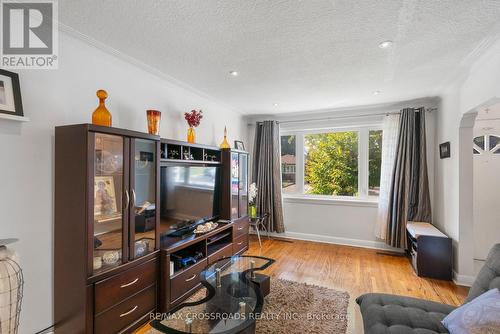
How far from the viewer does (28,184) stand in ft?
5.57

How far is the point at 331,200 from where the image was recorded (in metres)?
4.38

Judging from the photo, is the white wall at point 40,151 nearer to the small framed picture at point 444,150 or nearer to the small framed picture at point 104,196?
the small framed picture at point 104,196

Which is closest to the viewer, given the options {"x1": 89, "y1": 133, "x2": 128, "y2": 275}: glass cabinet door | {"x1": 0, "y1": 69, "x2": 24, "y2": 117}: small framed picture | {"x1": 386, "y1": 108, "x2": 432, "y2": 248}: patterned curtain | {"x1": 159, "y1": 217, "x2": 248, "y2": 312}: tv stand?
{"x1": 0, "y1": 69, "x2": 24, "y2": 117}: small framed picture

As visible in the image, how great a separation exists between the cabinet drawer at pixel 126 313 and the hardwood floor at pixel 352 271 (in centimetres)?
17

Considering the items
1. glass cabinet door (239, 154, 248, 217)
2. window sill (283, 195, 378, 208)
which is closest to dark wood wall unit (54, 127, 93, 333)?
glass cabinet door (239, 154, 248, 217)

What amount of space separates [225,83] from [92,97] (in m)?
1.50

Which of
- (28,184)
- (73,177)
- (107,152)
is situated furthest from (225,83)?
(28,184)

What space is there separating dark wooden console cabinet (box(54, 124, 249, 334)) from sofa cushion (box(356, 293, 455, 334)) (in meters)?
1.69

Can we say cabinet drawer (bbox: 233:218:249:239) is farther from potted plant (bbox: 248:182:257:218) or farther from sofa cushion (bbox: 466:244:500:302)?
sofa cushion (bbox: 466:244:500:302)

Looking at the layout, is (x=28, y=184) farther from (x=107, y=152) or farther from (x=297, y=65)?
(x=297, y=65)

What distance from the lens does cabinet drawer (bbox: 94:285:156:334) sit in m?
1.75

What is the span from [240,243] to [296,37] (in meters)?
2.88

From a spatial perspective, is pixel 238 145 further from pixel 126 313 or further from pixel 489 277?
pixel 489 277

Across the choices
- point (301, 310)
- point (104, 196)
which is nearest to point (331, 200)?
point (301, 310)
